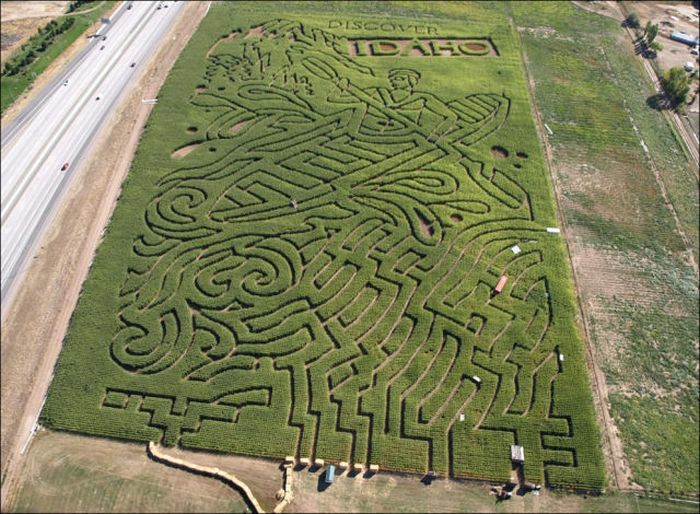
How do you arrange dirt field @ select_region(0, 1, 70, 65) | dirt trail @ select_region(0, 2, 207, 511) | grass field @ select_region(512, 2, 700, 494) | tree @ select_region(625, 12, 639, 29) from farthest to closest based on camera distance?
tree @ select_region(625, 12, 639, 29) < dirt field @ select_region(0, 1, 70, 65) < grass field @ select_region(512, 2, 700, 494) < dirt trail @ select_region(0, 2, 207, 511)

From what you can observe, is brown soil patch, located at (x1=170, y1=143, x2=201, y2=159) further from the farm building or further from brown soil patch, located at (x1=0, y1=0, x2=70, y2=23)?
the farm building

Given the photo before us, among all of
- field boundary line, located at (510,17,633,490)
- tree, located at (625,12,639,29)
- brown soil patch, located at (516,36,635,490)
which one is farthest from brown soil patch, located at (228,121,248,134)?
tree, located at (625,12,639,29)

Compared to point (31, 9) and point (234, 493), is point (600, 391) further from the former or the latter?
point (31, 9)

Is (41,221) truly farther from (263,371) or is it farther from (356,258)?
(356,258)

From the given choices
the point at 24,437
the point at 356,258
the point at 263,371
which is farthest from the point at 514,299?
the point at 24,437

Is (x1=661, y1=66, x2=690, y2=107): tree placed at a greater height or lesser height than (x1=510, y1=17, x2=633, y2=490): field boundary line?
greater

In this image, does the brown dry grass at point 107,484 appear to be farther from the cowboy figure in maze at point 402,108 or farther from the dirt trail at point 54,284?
the cowboy figure in maze at point 402,108
